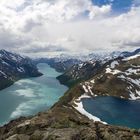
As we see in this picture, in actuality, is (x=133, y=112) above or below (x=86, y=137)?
below

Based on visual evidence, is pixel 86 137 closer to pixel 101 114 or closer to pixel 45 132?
pixel 45 132

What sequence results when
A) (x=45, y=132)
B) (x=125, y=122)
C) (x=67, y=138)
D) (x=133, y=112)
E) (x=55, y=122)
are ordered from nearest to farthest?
(x=67, y=138), (x=45, y=132), (x=55, y=122), (x=125, y=122), (x=133, y=112)

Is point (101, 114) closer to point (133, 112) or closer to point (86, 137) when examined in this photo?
point (133, 112)

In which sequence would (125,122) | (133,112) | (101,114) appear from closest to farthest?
(125,122) → (101,114) → (133,112)

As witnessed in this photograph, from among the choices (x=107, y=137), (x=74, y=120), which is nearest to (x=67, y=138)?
(x=107, y=137)

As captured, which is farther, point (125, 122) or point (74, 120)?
point (125, 122)

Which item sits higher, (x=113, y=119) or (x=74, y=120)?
(x=74, y=120)

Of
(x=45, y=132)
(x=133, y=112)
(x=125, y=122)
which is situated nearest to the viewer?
(x=45, y=132)

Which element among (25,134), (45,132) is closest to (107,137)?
(45,132)

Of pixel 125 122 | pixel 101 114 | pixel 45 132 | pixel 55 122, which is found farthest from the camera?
pixel 101 114
